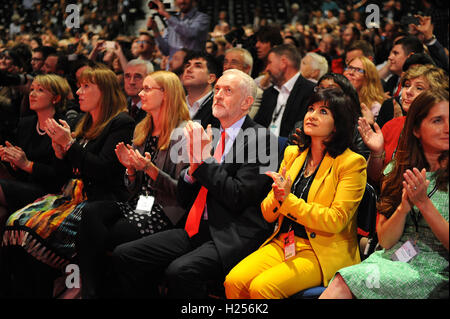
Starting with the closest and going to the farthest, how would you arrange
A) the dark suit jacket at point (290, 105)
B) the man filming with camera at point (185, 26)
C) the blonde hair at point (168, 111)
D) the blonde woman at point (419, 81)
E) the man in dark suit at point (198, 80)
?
the blonde woman at point (419, 81) → the blonde hair at point (168, 111) → the man in dark suit at point (198, 80) → the dark suit jacket at point (290, 105) → the man filming with camera at point (185, 26)

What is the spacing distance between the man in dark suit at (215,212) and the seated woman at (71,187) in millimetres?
545

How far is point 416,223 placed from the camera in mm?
2045

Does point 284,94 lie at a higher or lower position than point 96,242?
higher

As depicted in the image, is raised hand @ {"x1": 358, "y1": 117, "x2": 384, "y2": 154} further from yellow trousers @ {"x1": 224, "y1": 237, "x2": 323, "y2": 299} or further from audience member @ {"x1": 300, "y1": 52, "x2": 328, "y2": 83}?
audience member @ {"x1": 300, "y1": 52, "x2": 328, "y2": 83}

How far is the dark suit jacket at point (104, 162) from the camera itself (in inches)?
126

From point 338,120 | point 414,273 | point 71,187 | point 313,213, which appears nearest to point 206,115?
point 71,187

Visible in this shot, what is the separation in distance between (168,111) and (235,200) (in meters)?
0.86

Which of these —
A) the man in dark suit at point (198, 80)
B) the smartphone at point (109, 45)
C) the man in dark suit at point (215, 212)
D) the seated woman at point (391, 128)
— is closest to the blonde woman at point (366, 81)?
the seated woman at point (391, 128)

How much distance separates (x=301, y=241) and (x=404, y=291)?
59cm

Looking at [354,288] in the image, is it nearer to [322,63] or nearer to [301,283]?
[301,283]

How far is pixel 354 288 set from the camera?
2.04 metres

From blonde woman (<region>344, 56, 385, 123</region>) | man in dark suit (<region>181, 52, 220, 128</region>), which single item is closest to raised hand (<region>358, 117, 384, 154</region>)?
blonde woman (<region>344, 56, 385, 123</region>)

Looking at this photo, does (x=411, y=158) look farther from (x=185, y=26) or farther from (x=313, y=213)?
(x=185, y=26)

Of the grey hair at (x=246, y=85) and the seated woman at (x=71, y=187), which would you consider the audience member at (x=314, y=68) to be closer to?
the seated woman at (x=71, y=187)
